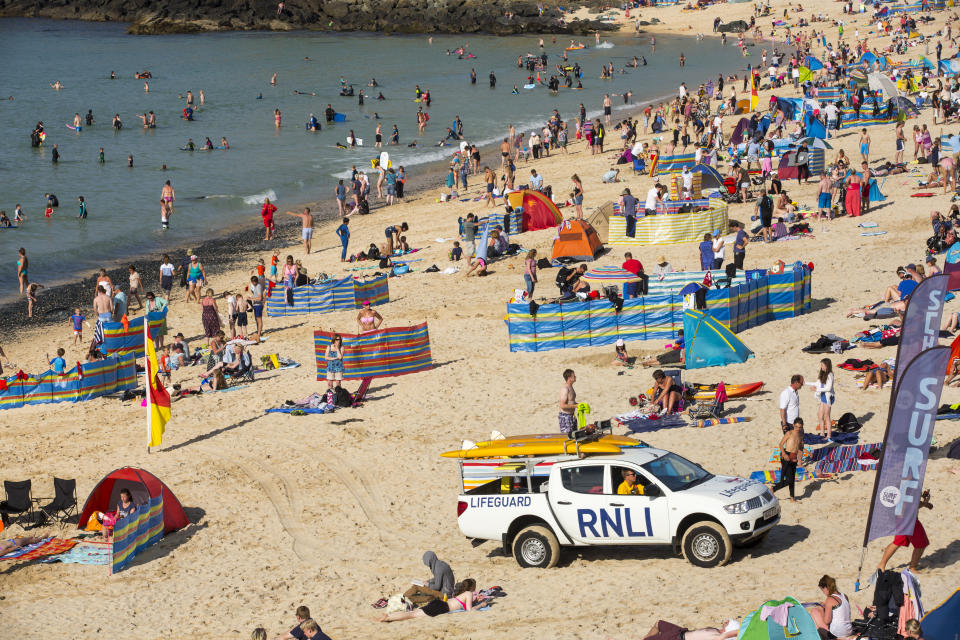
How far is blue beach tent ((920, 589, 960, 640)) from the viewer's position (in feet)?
29.8

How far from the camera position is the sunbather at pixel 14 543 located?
15.5m

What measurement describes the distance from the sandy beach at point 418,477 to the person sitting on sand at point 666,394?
0.84 m

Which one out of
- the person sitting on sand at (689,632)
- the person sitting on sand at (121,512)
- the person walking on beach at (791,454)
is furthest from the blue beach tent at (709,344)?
the person sitting on sand at (121,512)

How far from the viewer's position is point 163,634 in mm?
13070

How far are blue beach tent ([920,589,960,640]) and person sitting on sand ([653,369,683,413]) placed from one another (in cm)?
865

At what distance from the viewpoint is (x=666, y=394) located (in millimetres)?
17812

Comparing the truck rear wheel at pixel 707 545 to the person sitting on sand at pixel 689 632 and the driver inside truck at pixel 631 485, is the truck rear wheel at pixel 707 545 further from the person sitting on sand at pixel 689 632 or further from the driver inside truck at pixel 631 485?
the person sitting on sand at pixel 689 632

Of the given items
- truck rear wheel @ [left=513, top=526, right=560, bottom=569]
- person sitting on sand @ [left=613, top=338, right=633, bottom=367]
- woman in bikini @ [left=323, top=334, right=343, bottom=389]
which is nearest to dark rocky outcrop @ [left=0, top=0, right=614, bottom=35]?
person sitting on sand @ [left=613, top=338, right=633, bottom=367]

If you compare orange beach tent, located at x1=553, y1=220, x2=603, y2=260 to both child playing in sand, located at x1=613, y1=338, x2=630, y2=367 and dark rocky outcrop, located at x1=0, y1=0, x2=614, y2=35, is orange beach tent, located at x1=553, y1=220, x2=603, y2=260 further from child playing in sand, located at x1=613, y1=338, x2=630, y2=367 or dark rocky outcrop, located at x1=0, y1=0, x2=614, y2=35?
dark rocky outcrop, located at x1=0, y1=0, x2=614, y2=35

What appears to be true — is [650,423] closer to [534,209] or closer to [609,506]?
[609,506]

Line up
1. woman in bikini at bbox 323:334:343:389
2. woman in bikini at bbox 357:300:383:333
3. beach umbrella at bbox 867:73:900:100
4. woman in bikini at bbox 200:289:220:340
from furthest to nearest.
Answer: beach umbrella at bbox 867:73:900:100 → woman in bikini at bbox 200:289:220:340 → woman in bikini at bbox 357:300:383:333 → woman in bikini at bbox 323:334:343:389

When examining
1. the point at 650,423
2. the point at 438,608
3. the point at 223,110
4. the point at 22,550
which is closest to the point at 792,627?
the point at 438,608

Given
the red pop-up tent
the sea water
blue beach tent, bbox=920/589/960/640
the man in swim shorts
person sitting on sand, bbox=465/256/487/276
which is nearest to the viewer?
blue beach tent, bbox=920/589/960/640

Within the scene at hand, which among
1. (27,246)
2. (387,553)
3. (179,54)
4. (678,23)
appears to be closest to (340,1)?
(179,54)
